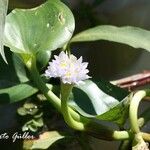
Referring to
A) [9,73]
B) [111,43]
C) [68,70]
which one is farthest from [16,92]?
[111,43]

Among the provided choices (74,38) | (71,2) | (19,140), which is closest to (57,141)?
(19,140)

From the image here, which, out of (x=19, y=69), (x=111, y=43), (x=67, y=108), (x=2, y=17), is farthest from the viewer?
(x=111, y=43)

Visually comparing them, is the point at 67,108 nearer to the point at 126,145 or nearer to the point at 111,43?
the point at 126,145

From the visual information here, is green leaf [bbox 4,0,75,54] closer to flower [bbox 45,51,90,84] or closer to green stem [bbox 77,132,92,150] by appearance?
flower [bbox 45,51,90,84]

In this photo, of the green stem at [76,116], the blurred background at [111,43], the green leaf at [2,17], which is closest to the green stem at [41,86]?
the green stem at [76,116]

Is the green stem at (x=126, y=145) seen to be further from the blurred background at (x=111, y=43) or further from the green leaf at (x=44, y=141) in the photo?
the blurred background at (x=111, y=43)

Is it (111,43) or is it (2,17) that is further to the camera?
(111,43)
